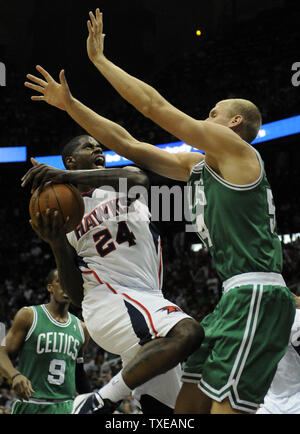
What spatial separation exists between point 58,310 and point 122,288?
2306mm

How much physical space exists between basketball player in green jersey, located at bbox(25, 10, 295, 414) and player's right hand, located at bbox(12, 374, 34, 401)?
1.77 meters

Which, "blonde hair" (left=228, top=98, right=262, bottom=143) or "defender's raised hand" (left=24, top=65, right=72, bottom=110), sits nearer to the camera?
"blonde hair" (left=228, top=98, right=262, bottom=143)

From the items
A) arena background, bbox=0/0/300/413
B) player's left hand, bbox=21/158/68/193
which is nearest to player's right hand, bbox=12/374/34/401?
player's left hand, bbox=21/158/68/193

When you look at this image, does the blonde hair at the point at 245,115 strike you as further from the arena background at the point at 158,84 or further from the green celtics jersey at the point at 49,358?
the arena background at the point at 158,84

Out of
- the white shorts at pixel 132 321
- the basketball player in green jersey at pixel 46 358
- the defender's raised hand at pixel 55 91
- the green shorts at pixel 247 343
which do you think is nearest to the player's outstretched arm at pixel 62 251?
the white shorts at pixel 132 321

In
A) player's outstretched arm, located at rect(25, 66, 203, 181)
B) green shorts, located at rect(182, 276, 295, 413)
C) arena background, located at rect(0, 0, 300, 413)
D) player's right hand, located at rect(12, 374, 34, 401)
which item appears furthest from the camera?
arena background, located at rect(0, 0, 300, 413)

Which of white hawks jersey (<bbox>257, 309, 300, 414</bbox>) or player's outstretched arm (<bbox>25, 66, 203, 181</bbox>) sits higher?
player's outstretched arm (<bbox>25, 66, 203, 181</bbox>)

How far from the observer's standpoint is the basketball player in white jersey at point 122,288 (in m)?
2.87

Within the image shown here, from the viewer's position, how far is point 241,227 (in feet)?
9.26

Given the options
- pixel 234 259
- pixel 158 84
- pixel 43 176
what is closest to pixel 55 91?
pixel 43 176

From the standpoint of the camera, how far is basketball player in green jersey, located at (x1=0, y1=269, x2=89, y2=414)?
16.2 feet

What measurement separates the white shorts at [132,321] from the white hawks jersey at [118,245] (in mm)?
85

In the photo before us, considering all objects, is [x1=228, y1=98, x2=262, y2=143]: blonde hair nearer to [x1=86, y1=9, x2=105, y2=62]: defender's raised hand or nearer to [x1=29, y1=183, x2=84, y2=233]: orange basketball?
[x1=86, y1=9, x2=105, y2=62]: defender's raised hand

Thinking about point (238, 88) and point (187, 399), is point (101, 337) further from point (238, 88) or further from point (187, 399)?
point (238, 88)
